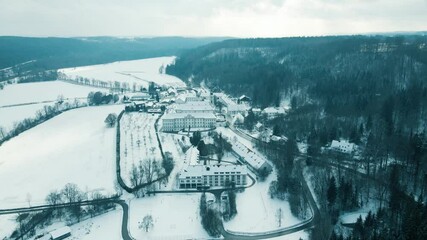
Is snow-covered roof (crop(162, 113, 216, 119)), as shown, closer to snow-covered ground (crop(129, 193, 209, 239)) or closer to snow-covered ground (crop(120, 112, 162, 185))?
snow-covered ground (crop(120, 112, 162, 185))

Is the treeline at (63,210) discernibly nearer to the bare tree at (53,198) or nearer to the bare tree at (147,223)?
the bare tree at (53,198)

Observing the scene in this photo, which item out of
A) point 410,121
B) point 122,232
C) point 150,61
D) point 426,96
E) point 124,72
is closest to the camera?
point 122,232

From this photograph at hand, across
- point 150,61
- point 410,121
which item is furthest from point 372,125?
point 150,61

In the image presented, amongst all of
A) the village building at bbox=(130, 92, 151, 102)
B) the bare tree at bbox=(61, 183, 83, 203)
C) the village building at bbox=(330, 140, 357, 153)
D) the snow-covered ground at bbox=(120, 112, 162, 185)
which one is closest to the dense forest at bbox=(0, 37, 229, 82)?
the village building at bbox=(130, 92, 151, 102)

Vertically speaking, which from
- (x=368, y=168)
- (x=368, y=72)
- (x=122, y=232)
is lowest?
(x=122, y=232)

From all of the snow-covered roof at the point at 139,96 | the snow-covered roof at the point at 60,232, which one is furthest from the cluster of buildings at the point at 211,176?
the snow-covered roof at the point at 139,96

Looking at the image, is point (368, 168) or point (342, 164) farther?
point (342, 164)

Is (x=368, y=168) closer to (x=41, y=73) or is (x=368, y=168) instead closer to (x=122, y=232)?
(x=122, y=232)
